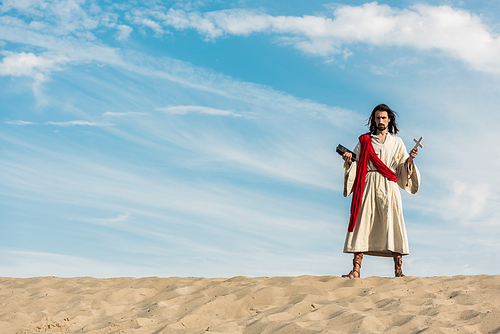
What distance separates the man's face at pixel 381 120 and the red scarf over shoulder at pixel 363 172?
284 mm

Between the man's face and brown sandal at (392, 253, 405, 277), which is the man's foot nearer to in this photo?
brown sandal at (392, 253, 405, 277)

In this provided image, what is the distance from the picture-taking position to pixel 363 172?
7613 mm

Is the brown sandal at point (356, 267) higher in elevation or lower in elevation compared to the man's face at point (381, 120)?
lower

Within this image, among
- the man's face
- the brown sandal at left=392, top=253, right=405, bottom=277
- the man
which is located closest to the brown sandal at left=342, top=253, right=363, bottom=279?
the man

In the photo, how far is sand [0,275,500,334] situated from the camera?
4512mm

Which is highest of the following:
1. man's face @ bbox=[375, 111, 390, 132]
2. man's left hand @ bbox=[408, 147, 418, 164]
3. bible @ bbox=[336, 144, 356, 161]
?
man's face @ bbox=[375, 111, 390, 132]

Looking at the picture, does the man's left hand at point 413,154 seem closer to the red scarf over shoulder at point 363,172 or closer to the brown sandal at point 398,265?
the red scarf over shoulder at point 363,172

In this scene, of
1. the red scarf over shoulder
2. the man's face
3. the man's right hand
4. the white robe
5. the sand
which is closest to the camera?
the sand

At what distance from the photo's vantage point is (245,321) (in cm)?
491

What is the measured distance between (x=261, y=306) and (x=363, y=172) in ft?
10.5

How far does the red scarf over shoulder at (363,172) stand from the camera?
7.46m

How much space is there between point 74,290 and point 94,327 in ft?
6.78

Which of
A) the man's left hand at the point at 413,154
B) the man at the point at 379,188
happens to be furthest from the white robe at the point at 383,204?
the man's left hand at the point at 413,154

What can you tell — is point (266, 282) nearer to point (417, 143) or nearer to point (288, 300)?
point (288, 300)
